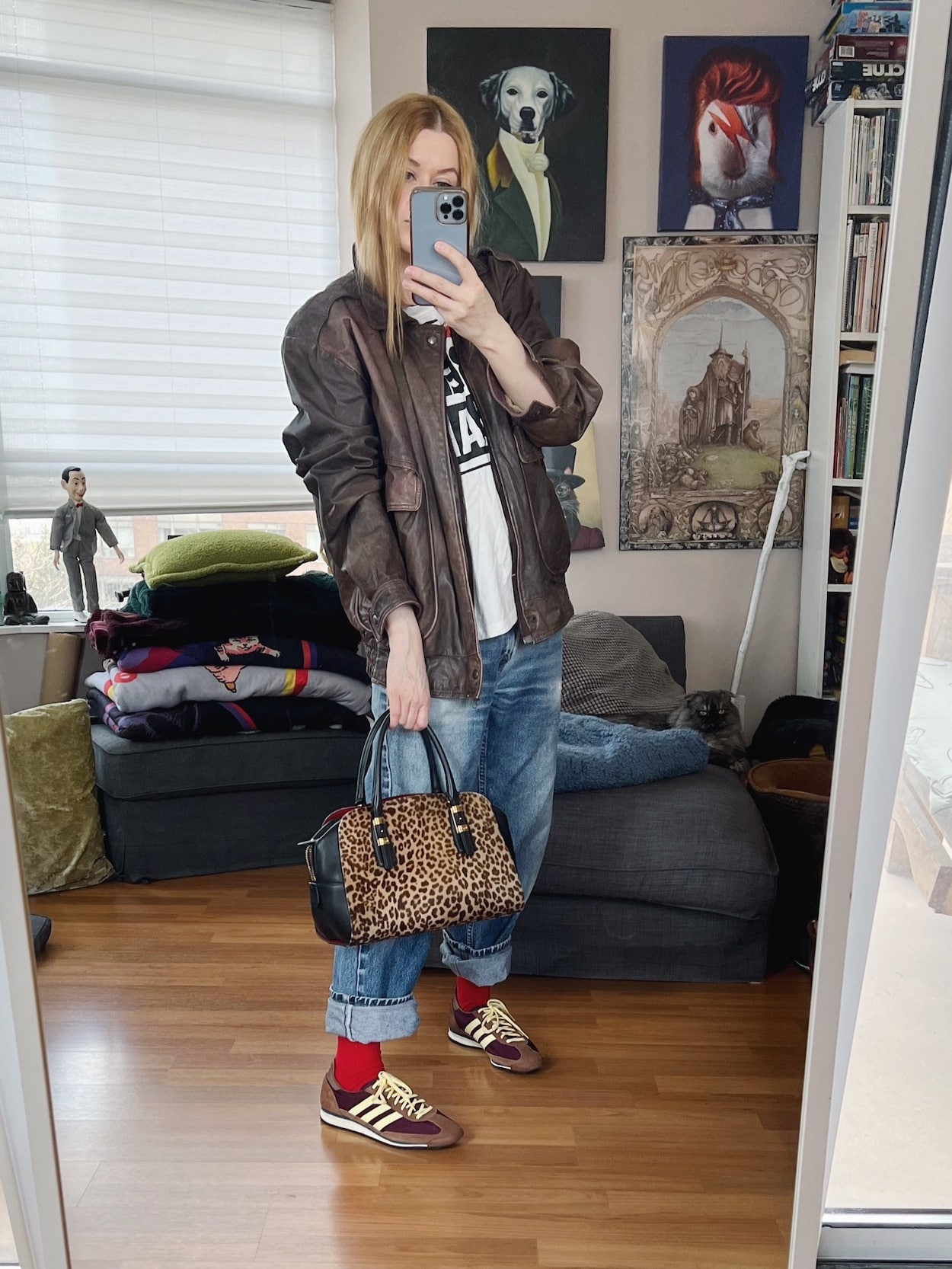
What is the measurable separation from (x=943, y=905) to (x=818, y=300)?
98cm

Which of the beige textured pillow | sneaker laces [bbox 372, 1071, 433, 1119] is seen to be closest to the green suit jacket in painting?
the beige textured pillow

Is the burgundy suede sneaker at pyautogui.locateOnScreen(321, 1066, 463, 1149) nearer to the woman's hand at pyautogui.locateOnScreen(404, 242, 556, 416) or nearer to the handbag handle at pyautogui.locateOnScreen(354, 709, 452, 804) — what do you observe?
the handbag handle at pyautogui.locateOnScreen(354, 709, 452, 804)

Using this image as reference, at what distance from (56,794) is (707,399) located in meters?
1.39

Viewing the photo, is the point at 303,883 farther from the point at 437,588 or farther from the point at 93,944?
the point at 437,588

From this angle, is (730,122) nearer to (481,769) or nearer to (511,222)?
(511,222)

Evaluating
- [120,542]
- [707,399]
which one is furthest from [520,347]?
[120,542]

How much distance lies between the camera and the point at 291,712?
2.21 metres

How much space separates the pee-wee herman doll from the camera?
1.72 meters

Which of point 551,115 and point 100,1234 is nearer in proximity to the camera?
point 100,1234

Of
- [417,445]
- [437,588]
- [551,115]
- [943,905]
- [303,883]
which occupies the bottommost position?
[303,883]

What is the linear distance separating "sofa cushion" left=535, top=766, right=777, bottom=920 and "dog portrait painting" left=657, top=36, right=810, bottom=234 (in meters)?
0.93

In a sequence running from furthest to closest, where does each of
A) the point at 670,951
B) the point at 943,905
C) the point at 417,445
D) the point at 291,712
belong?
the point at 291,712
the point at 670,951
the point at 417,445
the point at 943,905

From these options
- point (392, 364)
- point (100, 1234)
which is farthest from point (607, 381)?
point (100, 1234)

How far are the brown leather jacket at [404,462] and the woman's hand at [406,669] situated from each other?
18 mm
